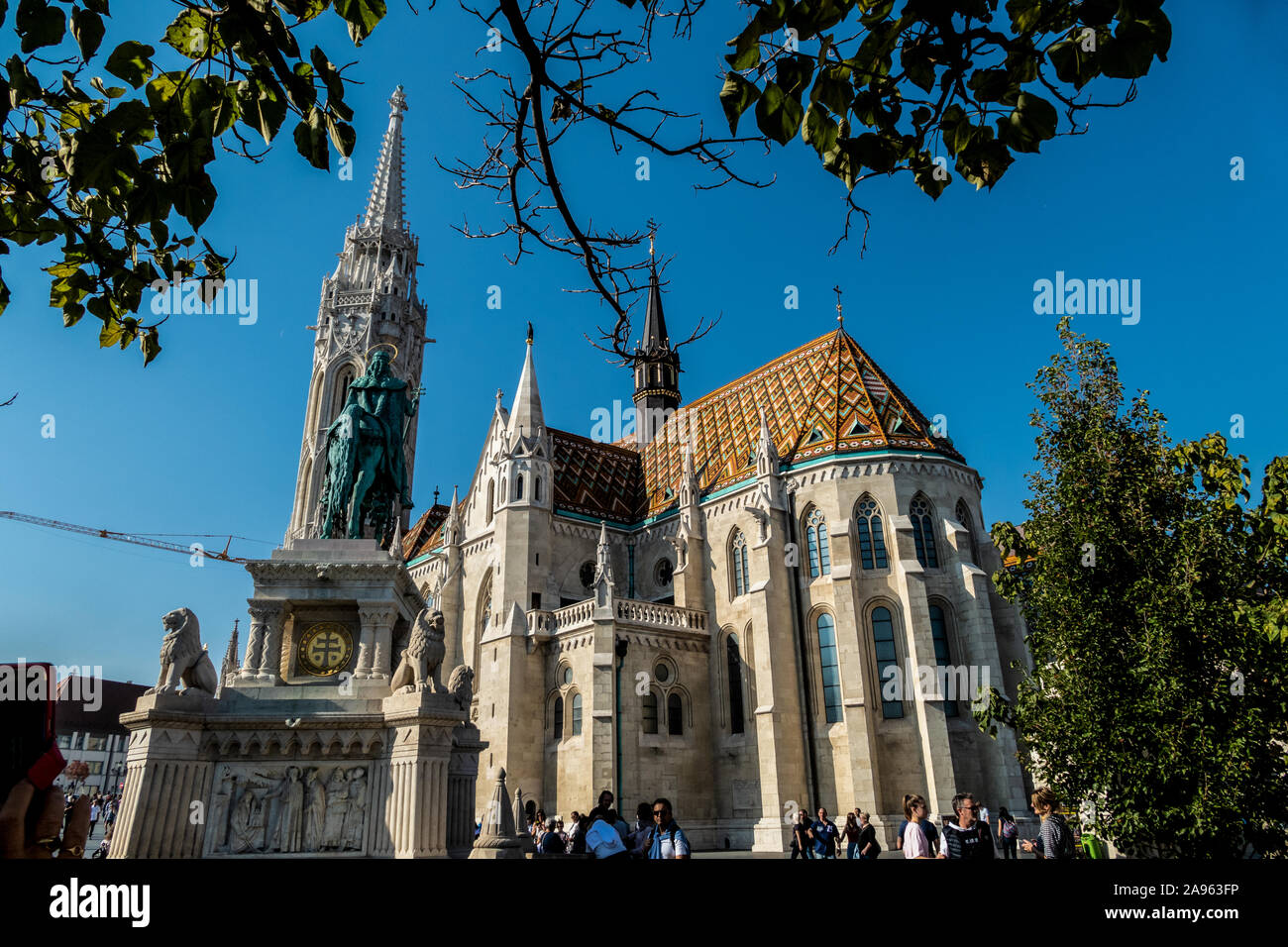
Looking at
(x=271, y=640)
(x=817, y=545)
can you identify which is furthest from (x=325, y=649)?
(x=817, y=545)

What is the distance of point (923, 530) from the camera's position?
28.4 m

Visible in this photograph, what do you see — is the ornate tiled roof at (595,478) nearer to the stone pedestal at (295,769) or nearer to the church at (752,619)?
the church at (752,619)

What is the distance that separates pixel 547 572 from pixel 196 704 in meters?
22.6

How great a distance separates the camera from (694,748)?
2766 centimetres

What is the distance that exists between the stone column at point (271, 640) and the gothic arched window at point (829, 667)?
65.2 ft

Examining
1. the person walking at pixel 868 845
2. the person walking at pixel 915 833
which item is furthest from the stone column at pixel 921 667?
the person walking at pixel 915 833

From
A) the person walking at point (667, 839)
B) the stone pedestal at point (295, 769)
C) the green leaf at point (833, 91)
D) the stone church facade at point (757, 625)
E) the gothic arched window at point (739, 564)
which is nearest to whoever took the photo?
the green leaf at point (833, 91)

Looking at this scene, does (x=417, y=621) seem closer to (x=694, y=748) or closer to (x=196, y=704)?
(x=196, y=704)

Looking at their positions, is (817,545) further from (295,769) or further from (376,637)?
(295,769)

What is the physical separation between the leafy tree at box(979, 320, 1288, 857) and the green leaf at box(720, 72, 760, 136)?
9.09m

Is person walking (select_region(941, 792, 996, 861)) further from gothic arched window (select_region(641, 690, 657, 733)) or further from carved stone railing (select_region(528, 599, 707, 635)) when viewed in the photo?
gothic arched window (select_region(641, 690, 657, 733))

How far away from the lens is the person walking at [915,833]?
833 centimetres

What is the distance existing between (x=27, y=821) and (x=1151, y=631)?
41.1 ft
